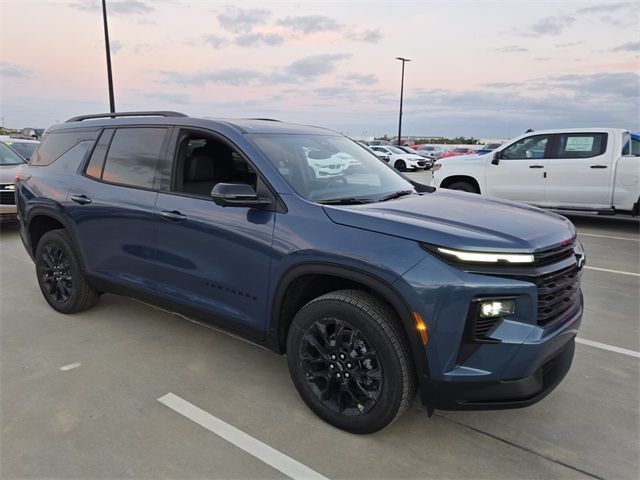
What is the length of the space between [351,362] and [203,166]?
1894 mm

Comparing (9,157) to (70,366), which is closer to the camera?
(70,366)

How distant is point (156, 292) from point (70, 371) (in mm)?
791

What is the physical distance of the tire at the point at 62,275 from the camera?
431 centimetres

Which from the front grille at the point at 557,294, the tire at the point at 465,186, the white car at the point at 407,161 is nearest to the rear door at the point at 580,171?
the tire at the point at 465,186

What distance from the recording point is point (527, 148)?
968 cm

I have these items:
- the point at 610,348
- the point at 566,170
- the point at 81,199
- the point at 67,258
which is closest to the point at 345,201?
the point at 81,199

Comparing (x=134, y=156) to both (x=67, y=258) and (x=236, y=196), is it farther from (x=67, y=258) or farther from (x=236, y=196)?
(x=236, y=196)

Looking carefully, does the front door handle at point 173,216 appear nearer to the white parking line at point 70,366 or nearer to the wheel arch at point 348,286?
the wheel arch at point 348,286

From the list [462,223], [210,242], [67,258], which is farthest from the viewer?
[67,258]

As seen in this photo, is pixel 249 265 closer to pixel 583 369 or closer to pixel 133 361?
pixel 133 361

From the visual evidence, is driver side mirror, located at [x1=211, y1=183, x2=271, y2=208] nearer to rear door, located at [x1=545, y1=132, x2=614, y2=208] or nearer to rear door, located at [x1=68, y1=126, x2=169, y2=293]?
rear door, located at [x1=68, y1=126, x2=169, y2=293]

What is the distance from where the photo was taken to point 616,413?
2.98m

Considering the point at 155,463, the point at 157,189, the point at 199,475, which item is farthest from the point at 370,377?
the point at 157,189

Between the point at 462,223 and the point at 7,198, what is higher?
the point at 462,223
